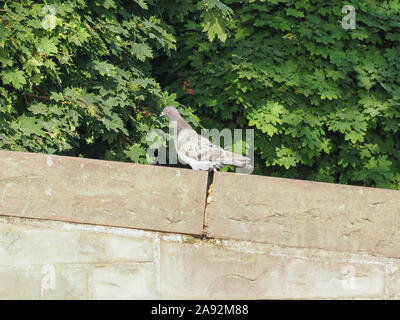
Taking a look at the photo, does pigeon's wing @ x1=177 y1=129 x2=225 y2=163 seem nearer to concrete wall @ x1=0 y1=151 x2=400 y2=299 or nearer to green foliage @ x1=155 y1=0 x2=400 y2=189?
green foliage @ x1=155 y1=0 x2=400 y2=189

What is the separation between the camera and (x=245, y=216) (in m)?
3.44

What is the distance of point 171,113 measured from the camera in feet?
19.4

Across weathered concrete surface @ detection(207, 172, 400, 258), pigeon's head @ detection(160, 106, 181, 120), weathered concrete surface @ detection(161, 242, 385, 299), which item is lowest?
weathered concrete surface @ detection(161, 242, 385, 299)

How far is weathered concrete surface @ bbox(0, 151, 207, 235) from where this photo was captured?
341 centimetres

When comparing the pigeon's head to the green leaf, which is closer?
the green leaf

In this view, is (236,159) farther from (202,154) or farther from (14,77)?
(14,77)

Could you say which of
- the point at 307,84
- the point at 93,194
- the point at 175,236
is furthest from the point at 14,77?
the point at 307,84

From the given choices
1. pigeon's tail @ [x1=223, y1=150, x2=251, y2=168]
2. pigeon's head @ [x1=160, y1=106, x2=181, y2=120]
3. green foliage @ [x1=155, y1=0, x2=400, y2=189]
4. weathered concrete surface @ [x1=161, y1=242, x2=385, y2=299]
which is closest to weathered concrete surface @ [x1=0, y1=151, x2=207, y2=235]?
weathered concrete surface @ [x1=161, y1=242, x2=385, y2=299]

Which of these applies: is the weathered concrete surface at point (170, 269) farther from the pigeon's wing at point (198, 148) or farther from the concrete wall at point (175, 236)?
the pigeon's wing at point (198, 148)

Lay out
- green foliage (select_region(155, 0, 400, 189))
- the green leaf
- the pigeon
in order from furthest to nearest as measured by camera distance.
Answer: green foliage (select_region(155, 0, 400, 189)) → the pigeon → the green leaf

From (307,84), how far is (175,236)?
395 cm

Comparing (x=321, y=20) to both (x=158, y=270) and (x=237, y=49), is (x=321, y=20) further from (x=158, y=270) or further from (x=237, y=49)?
(x=158, y=270)

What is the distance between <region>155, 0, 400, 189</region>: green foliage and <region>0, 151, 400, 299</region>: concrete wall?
135 inches

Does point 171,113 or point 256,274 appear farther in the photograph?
point 171,113
